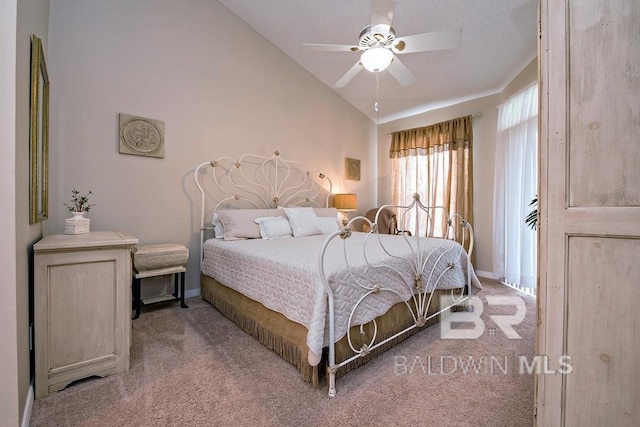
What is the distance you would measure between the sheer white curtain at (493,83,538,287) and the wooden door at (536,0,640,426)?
2631mm

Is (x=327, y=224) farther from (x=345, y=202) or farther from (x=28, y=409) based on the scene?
(x=28, y=409)

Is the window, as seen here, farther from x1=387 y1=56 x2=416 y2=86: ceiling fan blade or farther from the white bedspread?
x1=387 y1=56 x2=416 y2=86: ceiling fan blade

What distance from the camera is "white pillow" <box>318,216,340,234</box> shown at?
11.2ft

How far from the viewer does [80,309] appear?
59.4 inches

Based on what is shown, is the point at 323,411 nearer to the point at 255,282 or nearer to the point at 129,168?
the point at 255,282

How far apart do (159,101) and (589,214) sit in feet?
11.3

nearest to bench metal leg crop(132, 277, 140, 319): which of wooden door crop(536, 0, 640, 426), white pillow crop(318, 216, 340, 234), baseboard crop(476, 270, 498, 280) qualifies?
white pillow crop(318, 216, 340, 234)

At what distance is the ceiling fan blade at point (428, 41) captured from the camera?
2047mm

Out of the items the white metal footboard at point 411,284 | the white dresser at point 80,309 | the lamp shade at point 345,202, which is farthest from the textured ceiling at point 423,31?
the white dresser at point 80,309

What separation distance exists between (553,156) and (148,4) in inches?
146

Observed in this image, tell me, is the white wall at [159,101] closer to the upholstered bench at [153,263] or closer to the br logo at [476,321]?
the upholstered bench at [153,263]

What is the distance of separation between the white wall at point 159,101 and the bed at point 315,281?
31cm

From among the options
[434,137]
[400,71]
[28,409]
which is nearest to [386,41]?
[400,71]

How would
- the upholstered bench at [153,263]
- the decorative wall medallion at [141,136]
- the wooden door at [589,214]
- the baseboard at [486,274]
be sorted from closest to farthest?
the wooden door at [589,214] → the upholstered bench at [153,263] → the decorative wall medallion at [141,136] → the baseboard at [486,274]
